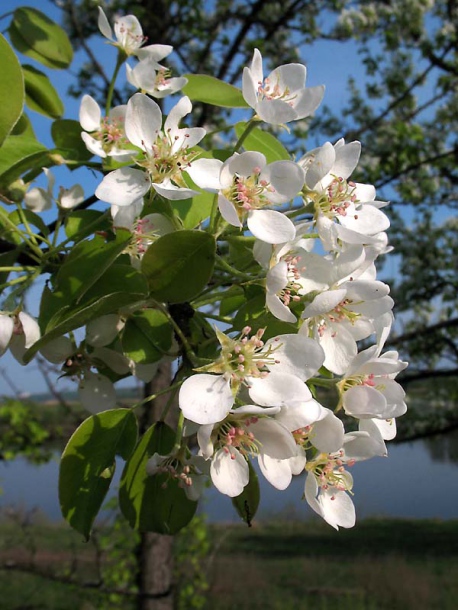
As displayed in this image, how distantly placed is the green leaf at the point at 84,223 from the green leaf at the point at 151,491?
21 cm

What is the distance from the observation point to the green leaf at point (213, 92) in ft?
2.35

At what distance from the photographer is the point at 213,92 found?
73cm

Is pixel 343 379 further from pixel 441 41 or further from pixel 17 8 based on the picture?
pixel 441 41

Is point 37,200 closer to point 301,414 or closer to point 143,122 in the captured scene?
point 143,122

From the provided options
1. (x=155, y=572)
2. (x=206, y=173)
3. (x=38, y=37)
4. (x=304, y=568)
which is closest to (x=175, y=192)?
(x=206, y=173)

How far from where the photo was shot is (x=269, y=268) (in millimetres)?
513

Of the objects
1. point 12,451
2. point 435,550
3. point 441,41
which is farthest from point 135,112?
point 435,550

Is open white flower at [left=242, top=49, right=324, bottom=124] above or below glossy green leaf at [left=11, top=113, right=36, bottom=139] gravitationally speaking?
above

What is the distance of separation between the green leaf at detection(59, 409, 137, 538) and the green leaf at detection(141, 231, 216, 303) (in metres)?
0.14

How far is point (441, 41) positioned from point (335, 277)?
3933 mm

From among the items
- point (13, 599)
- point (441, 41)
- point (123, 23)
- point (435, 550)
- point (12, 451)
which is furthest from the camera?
point (435, 550)

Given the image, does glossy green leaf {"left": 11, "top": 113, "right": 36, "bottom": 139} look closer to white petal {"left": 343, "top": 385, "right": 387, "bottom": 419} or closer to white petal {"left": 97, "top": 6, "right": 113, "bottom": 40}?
white petal {"left": 97, "top": 6, "right": 113, "bottom": 40}

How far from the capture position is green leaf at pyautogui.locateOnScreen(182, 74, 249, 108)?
0.72 metres

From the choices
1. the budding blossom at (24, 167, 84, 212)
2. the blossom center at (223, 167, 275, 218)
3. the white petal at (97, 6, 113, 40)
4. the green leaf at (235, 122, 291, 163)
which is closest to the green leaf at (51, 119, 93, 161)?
the budding blossom at (24, 167, 84, 212)
